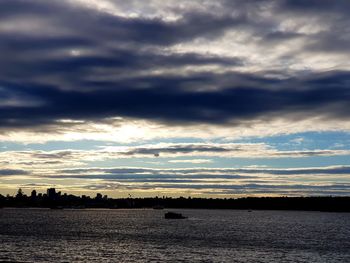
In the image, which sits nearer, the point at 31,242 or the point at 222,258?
the point at 222,258

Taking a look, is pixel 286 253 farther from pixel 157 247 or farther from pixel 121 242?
pixel 121 242

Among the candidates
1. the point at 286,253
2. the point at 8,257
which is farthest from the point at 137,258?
the point at 286,253

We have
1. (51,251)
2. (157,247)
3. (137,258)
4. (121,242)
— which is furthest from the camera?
(121,242)

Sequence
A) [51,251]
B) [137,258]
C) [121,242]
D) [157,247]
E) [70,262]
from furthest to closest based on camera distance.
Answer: [121,242]
[157,247]
[51,251]
[137,258]
[70,262]

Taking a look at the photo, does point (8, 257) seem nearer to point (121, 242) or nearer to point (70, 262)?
point (70, 262)

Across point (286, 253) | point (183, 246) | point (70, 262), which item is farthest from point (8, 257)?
point (286, 253)

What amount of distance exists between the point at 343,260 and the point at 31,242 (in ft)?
224

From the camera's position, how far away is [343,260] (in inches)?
3986

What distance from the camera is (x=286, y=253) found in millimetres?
111125

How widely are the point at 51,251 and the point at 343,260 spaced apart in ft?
183

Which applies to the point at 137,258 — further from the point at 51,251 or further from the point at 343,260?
the point at 343,260

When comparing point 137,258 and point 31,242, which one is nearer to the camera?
point 137,258

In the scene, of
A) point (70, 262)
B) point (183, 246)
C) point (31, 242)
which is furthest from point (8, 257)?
point (183, 246)

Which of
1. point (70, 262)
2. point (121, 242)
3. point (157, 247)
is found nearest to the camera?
point (70, 262)
